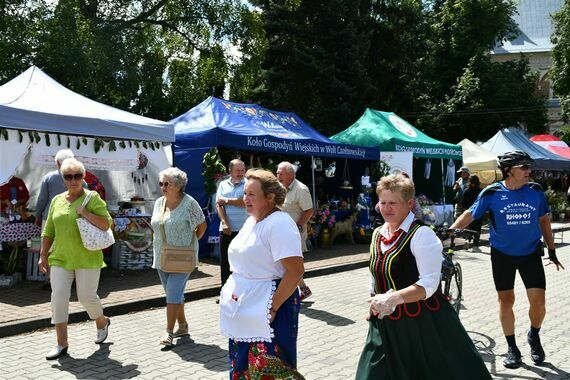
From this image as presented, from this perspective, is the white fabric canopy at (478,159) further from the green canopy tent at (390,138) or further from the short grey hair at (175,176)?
the short grey hair at (175,176)

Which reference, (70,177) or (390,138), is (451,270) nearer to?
(70,177)

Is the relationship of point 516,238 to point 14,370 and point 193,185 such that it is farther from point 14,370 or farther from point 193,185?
point 193,185

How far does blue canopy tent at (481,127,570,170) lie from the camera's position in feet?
81.5

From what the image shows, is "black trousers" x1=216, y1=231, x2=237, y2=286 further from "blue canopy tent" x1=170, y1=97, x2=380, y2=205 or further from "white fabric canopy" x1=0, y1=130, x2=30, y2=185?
"blue canopy tent" x1=170, y1=97, x2=380, y2=205

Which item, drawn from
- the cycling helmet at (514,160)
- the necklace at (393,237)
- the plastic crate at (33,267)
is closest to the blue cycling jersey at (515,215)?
the cycling helmet at (514,160)

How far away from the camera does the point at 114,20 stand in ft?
81.0

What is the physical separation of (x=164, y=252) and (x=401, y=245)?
301 centimetres

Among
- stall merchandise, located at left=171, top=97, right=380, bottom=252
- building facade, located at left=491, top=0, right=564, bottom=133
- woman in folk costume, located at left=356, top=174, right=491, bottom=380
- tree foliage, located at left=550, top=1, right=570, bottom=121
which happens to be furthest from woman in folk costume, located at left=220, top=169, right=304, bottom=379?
building facade, located at left=491, top=0, right=564, bottom=133

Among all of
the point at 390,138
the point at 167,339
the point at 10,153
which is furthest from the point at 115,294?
the point at 390,138

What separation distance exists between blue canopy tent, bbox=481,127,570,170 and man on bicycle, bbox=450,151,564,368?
20.2m

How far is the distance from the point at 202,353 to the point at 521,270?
113 inches

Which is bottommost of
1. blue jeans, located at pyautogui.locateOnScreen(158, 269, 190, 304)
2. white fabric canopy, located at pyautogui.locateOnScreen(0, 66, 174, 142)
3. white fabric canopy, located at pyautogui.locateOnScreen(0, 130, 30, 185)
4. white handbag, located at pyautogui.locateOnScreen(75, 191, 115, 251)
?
blue jeans, located at pyautogui.locateOnScreen(158, 269, 190, 304)

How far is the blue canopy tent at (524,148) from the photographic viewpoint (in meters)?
24.8

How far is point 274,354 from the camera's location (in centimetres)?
333
